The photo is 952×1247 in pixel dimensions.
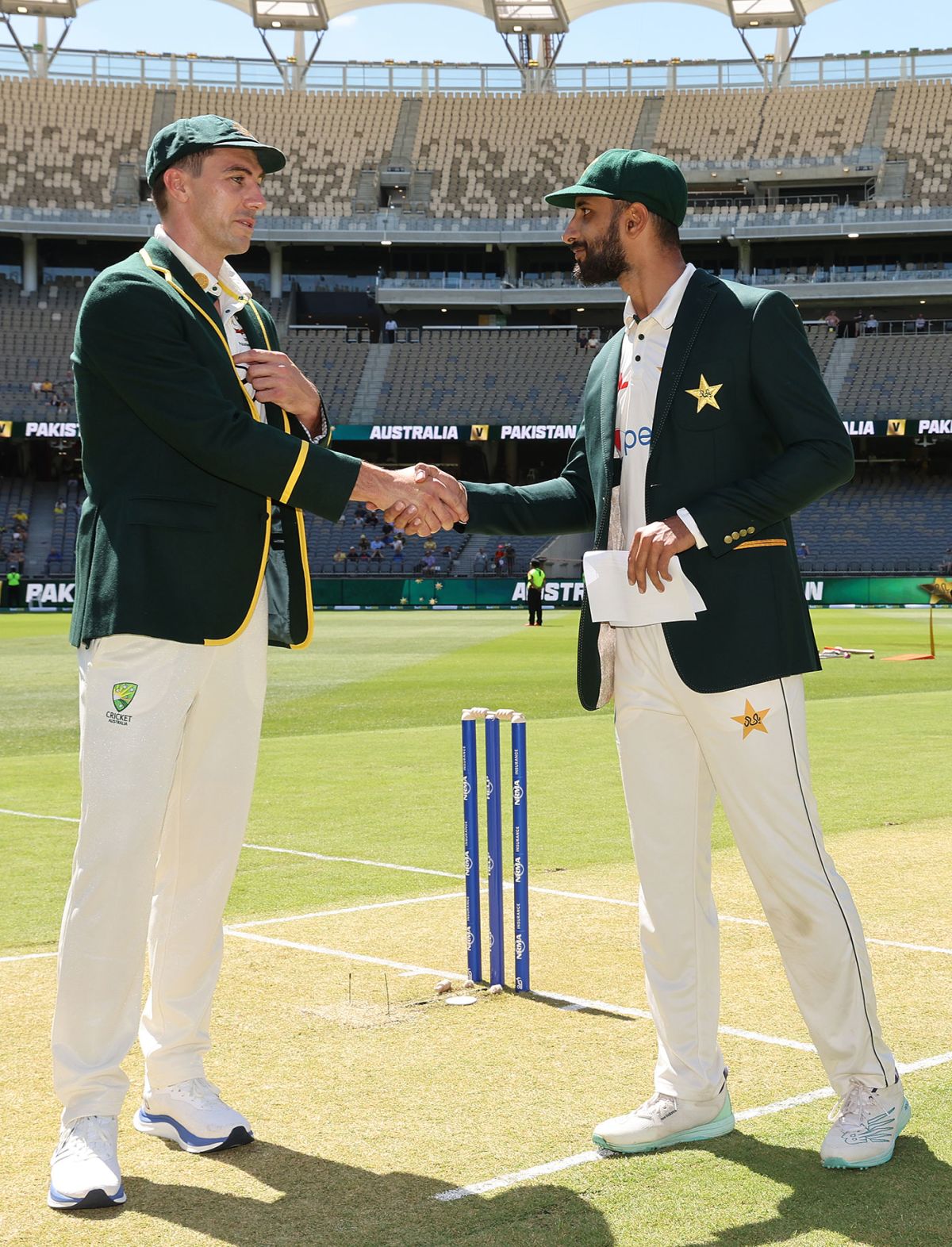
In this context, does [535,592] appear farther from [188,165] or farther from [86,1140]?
[86,1140]

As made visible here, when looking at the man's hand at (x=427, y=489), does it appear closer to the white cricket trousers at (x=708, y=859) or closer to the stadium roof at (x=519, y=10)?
the white cricket trousers at (x=708, y=859)

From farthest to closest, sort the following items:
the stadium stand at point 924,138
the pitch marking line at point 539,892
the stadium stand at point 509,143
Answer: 1. the stadium stand at point 509,143
2. the stadium stand at point 924,138
3. the pitch marking line at point 539,892

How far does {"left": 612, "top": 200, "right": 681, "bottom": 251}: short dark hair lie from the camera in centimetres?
409

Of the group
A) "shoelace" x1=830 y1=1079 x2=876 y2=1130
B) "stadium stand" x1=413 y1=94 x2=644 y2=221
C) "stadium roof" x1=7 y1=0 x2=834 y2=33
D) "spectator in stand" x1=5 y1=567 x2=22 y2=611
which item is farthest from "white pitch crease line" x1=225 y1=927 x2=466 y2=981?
"stadium roof" x1=7 y1=0 x2=834 y2=33

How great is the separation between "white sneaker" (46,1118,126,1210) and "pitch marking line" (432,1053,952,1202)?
832mm

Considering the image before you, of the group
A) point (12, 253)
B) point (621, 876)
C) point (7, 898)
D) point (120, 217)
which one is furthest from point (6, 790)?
point (12, 253)

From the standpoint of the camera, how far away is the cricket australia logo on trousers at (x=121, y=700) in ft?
12.7

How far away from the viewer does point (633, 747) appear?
13.6 ft

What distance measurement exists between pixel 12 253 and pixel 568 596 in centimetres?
3047

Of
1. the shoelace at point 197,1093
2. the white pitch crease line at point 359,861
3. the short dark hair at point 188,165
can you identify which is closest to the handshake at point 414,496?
the short dark hair at point 188,165

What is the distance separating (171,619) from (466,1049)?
1851 millimetres

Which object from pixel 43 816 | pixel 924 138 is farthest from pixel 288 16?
pixel 43 816

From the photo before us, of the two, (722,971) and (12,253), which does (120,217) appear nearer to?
(12,253)

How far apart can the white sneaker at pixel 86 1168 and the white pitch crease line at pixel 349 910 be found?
277 cm
